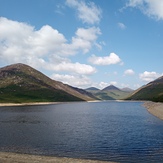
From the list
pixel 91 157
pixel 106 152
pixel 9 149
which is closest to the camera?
pixel 91 157

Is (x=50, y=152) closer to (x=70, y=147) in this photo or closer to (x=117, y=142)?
(x=70, y=147)

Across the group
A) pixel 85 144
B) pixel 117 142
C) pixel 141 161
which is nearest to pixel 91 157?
pixel 141 161

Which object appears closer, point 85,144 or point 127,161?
point 127,161

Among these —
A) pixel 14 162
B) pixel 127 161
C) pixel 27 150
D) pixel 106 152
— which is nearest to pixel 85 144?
pixel 106 152

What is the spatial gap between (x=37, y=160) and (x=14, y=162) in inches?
131

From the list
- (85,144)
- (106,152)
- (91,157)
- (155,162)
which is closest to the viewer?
(155,162)

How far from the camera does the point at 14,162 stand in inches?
1314

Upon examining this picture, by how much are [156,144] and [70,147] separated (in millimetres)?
17240

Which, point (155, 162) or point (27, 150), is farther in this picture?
point (27, 150)

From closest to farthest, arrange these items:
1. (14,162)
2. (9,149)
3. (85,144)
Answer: (14,162)
(9,149)
(85,144)

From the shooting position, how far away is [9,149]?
4866cm

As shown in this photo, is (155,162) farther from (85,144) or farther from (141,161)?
(85,144)

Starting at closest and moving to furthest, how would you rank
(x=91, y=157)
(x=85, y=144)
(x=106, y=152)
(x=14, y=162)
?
(x=14, y=162) < (x=91, y=157) < (x=106, y=152) < (x=85, y=144)

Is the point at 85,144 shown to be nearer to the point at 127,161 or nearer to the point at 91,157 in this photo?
the point at 91,157
